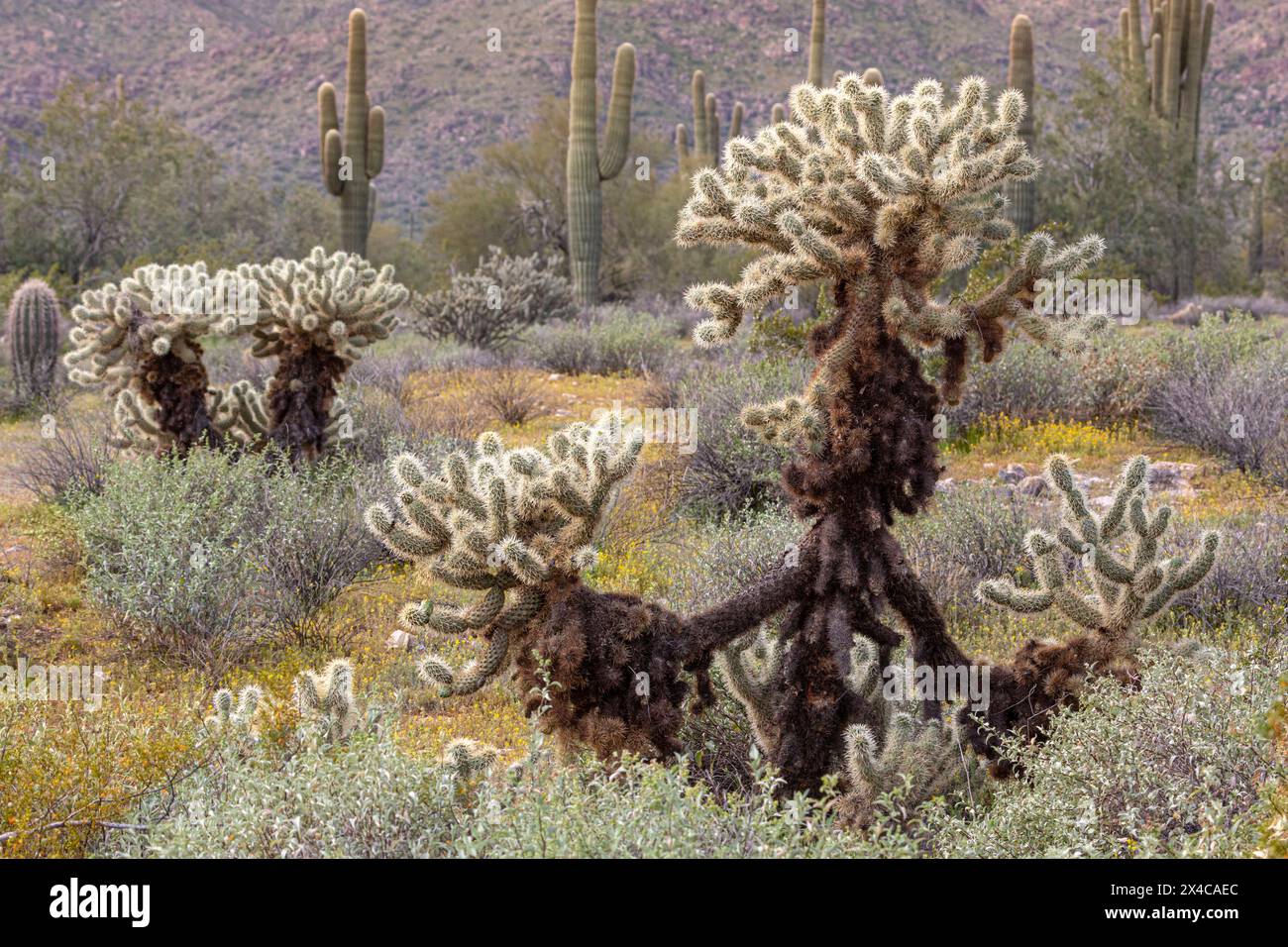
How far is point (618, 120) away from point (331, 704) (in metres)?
18.1

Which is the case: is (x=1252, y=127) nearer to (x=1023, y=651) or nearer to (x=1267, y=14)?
(x=1267, y=14)

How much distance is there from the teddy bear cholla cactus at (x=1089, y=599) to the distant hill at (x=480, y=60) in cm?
4007

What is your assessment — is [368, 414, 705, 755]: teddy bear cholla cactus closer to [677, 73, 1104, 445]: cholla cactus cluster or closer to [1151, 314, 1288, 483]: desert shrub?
[677, 73, 1104, 445]: cholla cactus cluster

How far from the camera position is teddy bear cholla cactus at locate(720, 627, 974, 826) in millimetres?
3490

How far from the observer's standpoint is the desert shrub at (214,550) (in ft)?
19.4

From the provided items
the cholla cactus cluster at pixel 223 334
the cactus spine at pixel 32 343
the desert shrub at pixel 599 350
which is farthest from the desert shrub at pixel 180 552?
the desert shrub at pixel 599 350

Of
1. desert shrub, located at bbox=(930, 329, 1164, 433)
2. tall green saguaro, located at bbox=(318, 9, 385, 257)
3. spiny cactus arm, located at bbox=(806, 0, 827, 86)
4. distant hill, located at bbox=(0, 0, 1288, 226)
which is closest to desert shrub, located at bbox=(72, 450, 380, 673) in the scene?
desert shrub, located at bbox=(930, 329, 1164, 433)

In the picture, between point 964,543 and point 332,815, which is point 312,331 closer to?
point 964,543

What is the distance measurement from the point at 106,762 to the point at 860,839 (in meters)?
2.19

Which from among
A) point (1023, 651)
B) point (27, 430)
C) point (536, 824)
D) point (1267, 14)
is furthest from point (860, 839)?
point (1267, 14)

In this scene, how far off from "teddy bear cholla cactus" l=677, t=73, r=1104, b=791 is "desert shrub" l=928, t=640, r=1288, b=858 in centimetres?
58

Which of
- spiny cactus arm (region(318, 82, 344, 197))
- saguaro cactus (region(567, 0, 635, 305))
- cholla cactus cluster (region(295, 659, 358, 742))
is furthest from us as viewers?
spiny cactus arm (region(318, 82, 344, 197))

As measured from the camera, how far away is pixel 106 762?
12.0ft
